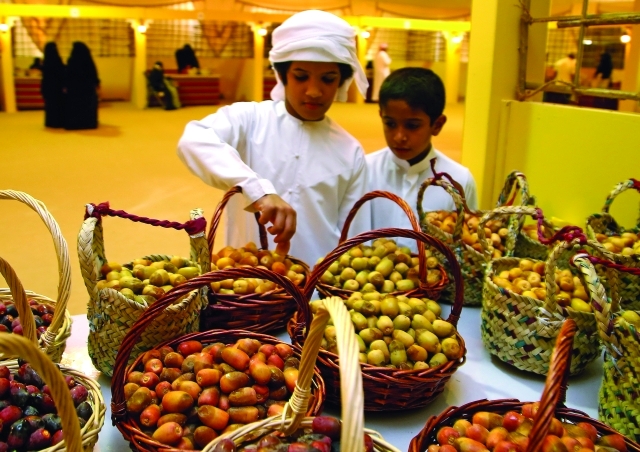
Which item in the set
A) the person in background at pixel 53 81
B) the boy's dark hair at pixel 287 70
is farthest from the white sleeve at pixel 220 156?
the person in background at pixel 53 81

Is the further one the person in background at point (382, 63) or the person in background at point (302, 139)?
the person in background at point (382, 63)

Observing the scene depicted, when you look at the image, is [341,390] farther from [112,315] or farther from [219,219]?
[219,219]

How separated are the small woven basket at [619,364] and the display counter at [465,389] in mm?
156

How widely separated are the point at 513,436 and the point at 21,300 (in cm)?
91

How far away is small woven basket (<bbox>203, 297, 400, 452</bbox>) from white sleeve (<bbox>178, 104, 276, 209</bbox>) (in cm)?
79

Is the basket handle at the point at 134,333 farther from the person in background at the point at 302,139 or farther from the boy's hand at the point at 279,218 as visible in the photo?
the person in background at the point at 302,139

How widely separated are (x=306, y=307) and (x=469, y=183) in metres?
1.24

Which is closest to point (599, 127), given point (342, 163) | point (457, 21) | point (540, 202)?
point (540, 202)

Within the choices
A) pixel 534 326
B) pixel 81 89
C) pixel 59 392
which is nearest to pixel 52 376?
pixel 59 392

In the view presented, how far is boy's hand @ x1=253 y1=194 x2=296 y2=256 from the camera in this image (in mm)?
1490

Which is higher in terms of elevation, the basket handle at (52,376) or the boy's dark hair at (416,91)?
the boy's dark hair at (416,91)

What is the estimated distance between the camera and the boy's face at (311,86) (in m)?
1.85

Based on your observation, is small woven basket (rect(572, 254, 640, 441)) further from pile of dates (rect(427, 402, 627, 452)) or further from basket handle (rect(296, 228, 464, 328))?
basket handle (rect(296, 228, 464, 328))

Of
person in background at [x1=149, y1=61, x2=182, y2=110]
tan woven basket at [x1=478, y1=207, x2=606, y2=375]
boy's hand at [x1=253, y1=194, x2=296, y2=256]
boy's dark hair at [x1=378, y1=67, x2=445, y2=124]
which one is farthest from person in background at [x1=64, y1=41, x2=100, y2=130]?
tan woven basket at [x1=478, y1=207, x2=606, y2=375]
